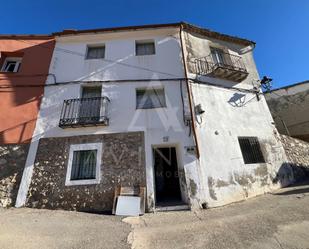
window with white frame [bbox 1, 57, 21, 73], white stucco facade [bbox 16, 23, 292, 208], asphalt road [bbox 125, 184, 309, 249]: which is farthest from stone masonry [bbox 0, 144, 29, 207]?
asphalt road [bbox 125, 184, 309, 249]

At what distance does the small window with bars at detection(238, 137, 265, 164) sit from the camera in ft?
25.9

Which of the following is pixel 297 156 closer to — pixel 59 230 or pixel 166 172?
pixel 166 172

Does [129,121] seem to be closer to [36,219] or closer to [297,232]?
[36,219]

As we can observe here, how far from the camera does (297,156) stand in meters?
9.07

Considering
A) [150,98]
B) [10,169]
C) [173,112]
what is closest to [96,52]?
[150,98]

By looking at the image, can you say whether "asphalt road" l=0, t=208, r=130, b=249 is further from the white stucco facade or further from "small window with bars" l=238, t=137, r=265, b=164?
"small window with bars" l=238, t=137, r=265, b=164

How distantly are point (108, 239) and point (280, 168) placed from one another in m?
7.56

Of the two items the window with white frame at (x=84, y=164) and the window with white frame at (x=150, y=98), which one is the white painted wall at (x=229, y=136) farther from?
the window with white frame at (x=84, y=164)

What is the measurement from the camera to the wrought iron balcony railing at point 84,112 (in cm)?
741

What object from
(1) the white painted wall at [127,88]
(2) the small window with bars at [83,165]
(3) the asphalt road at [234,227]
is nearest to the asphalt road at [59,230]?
(3) the asphalt road at [234,227]

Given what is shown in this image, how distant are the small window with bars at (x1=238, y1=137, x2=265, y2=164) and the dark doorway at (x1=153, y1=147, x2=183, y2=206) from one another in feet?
9.34

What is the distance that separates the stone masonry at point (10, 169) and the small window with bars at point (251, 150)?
→ 854 centimetres

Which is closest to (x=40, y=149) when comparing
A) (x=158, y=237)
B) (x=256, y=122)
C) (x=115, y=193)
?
(x=115, y=193)

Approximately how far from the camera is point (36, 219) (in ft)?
17.6
